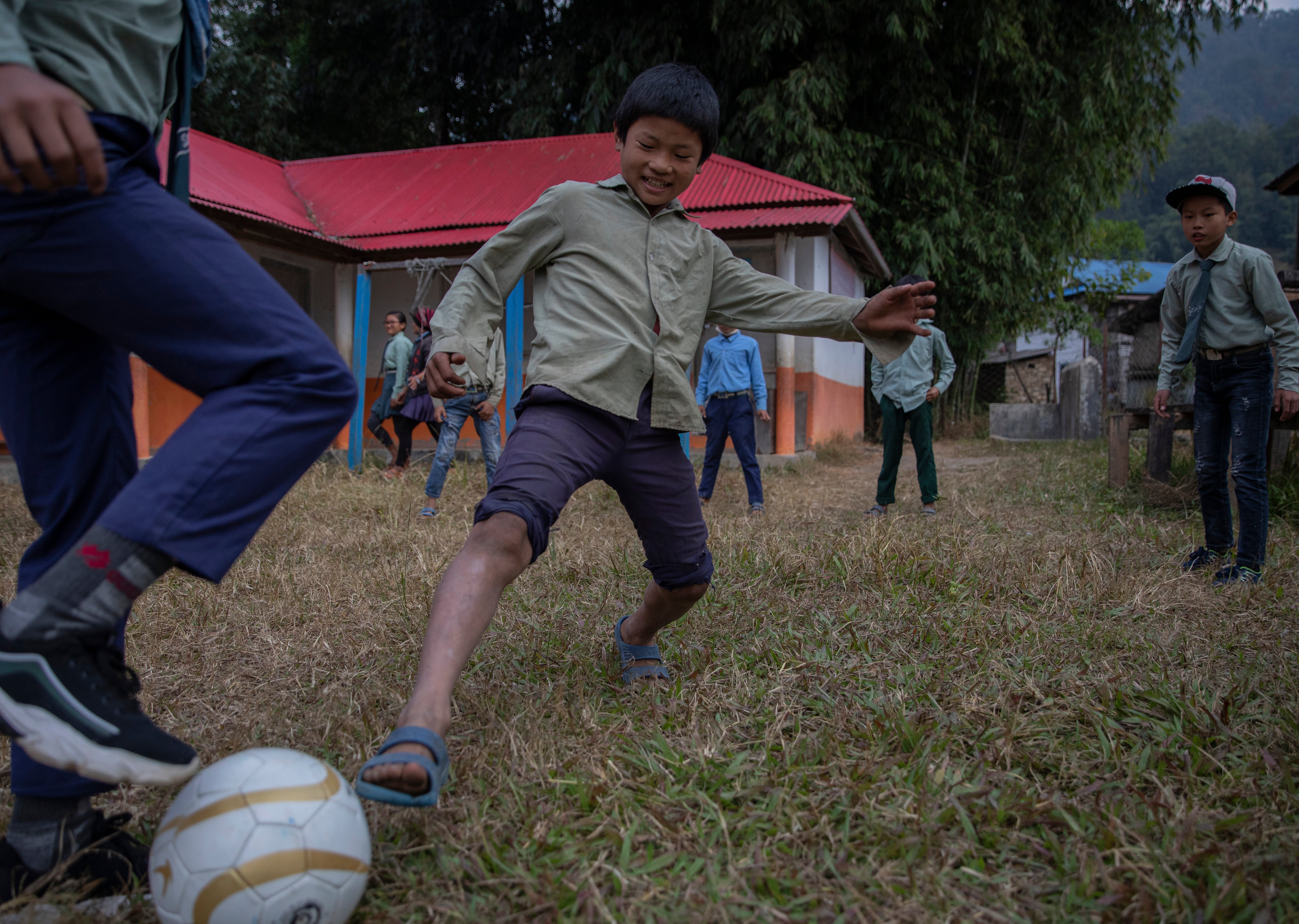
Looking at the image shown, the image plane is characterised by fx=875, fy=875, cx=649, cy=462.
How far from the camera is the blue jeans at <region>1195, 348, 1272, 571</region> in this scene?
12.4ft

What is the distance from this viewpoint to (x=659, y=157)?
7.20 ft

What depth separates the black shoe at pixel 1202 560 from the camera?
397cm

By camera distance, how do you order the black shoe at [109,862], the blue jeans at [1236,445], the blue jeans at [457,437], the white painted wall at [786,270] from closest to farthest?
1. the black shoe at [109,862]
2. the blue jeans at [1236,445]
3. the blue jeans at [457,437]
4. the white painted wall at [786,270]

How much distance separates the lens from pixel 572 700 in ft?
7.80

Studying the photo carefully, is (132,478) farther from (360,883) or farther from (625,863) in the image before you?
(625,863)

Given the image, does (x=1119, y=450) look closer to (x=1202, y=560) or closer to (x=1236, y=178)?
(x=1202, y=560)

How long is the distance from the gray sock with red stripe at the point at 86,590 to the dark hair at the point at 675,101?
1460 mm

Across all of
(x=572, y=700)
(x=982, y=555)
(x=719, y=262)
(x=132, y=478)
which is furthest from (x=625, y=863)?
(x=982, y=555)

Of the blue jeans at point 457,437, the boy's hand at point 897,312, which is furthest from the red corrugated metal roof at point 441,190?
the boy's hand at point 897,312

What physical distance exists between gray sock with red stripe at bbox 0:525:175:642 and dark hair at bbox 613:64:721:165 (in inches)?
57.5

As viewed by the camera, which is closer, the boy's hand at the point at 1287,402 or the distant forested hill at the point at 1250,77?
the boy's hand at the point at 1287,402

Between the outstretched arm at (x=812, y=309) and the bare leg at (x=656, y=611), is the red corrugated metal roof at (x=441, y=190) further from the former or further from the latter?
the bare leg at (x=656, y=611)

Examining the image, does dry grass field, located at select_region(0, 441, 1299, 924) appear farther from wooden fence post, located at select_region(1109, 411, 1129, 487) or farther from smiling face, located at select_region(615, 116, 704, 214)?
wooden fence post, located at select_region(1109, 411, 1129, 487)

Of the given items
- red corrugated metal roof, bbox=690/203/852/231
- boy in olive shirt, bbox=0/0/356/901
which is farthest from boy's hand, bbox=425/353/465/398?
red corrugated metal roof, bbox=690/203/852/231
